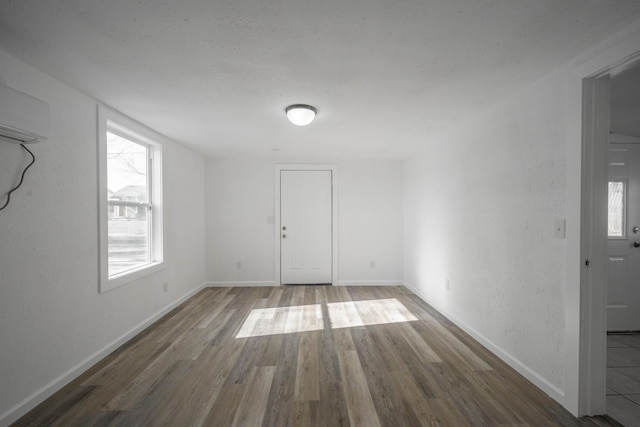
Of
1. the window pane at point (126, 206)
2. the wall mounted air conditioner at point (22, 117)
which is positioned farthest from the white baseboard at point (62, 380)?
the wall mounted air conditioner at point (22, 117)

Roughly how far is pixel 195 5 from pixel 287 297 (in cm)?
383

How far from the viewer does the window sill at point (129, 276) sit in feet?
8.66

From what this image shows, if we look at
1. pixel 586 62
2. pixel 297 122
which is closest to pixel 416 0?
pixel 586 62

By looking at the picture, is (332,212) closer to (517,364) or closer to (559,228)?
(517,364)

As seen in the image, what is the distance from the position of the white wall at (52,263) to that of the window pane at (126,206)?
32 cm

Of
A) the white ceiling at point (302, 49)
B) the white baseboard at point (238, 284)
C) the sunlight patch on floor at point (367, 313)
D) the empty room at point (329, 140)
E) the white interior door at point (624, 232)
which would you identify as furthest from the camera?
the white baseboard at point (238, 284)

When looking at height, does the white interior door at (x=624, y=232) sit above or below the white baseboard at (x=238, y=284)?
above

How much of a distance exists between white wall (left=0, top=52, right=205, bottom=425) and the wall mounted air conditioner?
0.16m

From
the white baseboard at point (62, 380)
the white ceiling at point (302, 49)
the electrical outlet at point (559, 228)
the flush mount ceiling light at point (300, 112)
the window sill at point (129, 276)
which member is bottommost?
the white baseboard at point (62, 380)

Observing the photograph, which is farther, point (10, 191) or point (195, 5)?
point (10, 191)

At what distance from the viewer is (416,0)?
1343 mm

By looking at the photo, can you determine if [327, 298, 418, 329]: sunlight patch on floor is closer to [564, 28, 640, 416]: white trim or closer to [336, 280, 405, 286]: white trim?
[336, 280, 405, 286]: white trim

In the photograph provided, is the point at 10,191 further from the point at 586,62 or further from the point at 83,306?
the point at 586,62

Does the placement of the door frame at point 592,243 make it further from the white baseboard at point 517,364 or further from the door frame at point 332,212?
the door frame at point 332,212
